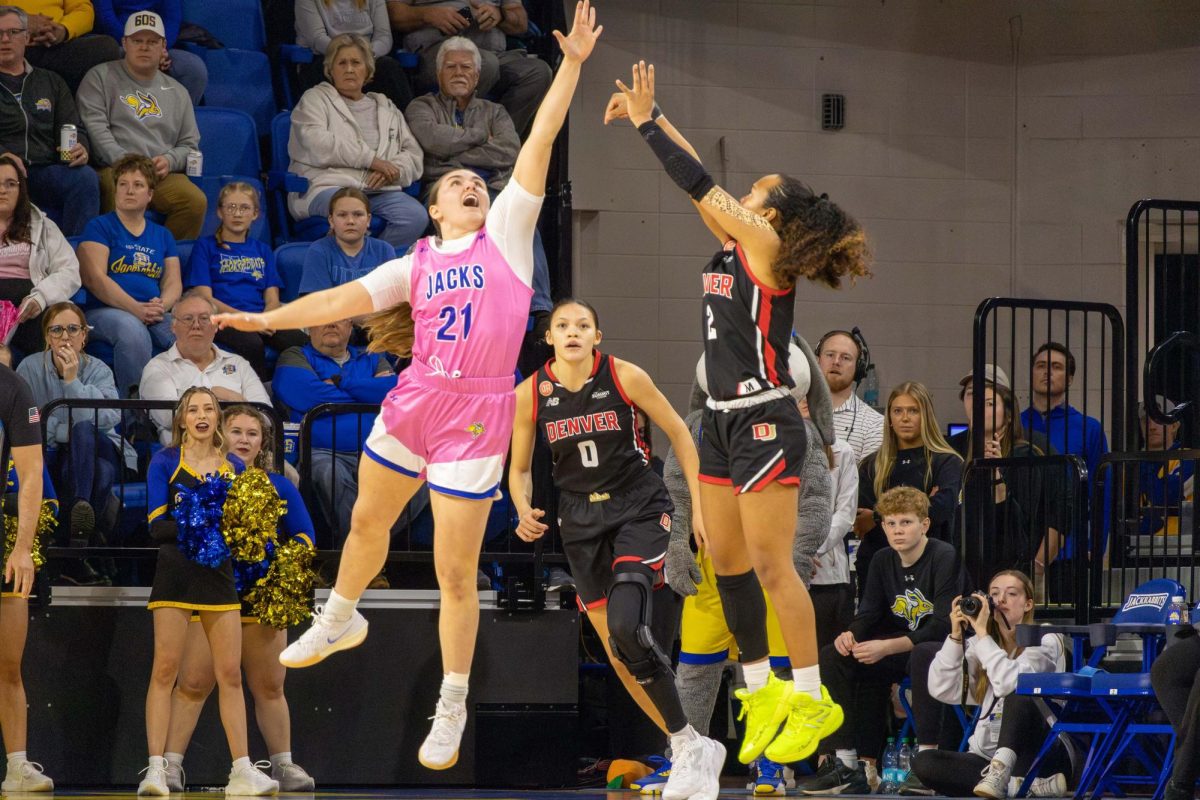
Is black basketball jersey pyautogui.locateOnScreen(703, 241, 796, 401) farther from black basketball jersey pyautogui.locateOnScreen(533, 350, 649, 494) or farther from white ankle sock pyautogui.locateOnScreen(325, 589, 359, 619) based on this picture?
white ankle sock pyautogui.locateOnScreen(325, 589, 359, 619)

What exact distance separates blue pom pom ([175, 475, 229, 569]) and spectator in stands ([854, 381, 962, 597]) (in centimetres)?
302

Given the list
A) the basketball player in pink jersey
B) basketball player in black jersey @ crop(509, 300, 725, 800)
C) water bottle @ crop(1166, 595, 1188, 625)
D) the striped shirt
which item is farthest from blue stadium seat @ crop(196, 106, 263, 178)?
water bottle @ crop(1166, 595, 1188, 625)

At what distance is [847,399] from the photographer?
8102mm

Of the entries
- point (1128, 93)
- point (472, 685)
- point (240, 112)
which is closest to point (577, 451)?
point (472, 685)

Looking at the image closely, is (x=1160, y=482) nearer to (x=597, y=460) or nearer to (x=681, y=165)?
(x=597, y=460)

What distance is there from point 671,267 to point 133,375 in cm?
427

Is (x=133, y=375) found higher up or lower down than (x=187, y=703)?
higher up

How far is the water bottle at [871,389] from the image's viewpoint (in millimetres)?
10305

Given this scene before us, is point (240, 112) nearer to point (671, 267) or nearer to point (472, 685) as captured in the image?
point (671, 267)

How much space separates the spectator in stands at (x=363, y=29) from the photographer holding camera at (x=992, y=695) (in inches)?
185

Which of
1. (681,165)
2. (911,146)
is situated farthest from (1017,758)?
(911,146)

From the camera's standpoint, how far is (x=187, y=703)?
6.67 meters

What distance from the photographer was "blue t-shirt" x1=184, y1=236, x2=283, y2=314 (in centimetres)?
821

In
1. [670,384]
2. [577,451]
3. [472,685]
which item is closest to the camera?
[577,451]
